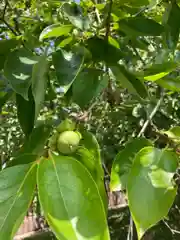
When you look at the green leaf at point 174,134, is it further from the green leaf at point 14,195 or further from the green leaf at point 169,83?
the green leaf at point 14,195

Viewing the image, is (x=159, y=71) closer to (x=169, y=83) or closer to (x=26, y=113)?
(x=169, y=83)

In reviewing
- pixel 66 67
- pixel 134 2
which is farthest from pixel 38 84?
pixel 134 2

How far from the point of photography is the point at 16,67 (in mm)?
667

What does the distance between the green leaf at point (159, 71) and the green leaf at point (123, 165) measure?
0.31ft

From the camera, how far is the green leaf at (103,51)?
74 cm

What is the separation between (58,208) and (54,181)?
0.10ft

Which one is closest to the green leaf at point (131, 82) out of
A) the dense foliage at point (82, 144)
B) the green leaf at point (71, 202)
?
the dense foliage at point (82, 144)

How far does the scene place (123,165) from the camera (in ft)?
2.15

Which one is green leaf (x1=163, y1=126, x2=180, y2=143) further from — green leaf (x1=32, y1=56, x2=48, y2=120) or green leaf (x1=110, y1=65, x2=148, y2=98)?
green leaf (x1=32, y1=56, x2=48, y2=120)

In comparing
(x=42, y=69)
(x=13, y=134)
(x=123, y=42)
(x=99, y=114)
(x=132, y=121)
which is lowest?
(x=13, y=134)

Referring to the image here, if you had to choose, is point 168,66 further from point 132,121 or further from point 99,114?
point 132,121

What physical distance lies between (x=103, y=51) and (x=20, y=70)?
0.15m

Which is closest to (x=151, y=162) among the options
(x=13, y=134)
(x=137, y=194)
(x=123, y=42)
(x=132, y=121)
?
(x=137, y=194)

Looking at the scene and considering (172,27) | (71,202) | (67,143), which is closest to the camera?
(71,202)
